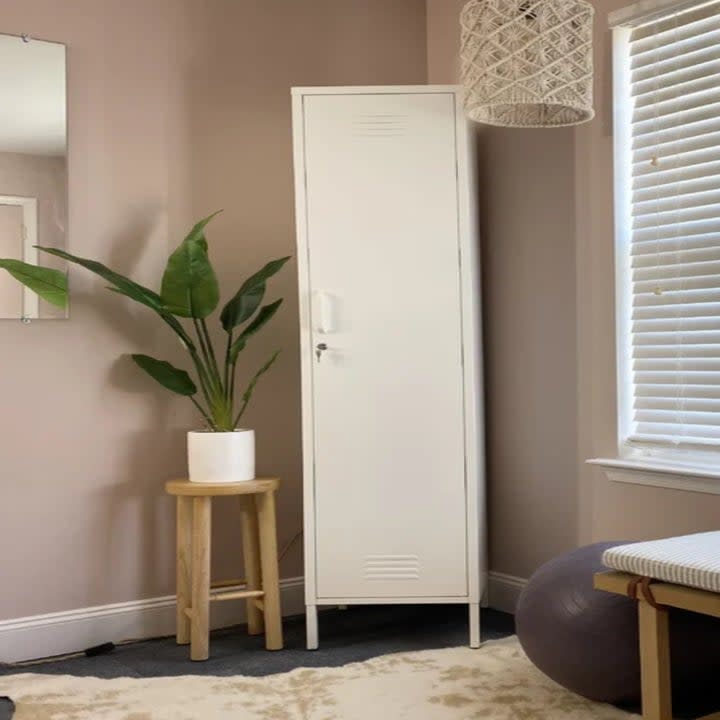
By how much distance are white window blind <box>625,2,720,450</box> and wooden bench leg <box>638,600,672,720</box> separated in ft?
2.69

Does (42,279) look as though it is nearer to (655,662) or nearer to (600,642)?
(600,642)

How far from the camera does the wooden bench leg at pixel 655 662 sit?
7.59 feet

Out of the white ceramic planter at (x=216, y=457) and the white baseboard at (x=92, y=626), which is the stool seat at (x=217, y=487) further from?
the white baseboard at (x=92, y=626)

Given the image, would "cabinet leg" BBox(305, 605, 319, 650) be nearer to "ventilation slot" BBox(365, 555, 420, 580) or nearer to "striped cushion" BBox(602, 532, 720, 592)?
"ventilation slot" BBox(365, 555, 420, 580)

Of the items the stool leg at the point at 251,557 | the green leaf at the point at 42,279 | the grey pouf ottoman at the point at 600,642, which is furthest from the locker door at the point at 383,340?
the green leaf at the point at 42,279

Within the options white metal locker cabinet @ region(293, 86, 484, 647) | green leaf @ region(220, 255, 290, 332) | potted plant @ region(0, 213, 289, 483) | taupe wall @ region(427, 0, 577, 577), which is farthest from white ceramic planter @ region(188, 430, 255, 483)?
taupe wall @ region(427, 0, 577, 577)

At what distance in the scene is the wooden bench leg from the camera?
2.31 metres

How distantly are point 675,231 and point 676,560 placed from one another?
3.89ft

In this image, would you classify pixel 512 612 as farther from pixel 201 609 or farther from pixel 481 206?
pixel 481 206

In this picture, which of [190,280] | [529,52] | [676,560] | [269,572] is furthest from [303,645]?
[529,52]

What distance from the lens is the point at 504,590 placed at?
371 cm

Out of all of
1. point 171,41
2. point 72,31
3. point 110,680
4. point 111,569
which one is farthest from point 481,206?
point 110,680

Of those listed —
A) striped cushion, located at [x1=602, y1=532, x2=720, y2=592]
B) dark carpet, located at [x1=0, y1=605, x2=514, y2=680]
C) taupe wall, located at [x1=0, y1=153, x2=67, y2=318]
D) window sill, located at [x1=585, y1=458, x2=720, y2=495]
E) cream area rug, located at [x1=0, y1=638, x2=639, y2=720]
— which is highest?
taupe wall, located at [x1=0, y1=153, x2=67, y2=318]

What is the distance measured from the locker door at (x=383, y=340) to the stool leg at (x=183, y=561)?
408mm
